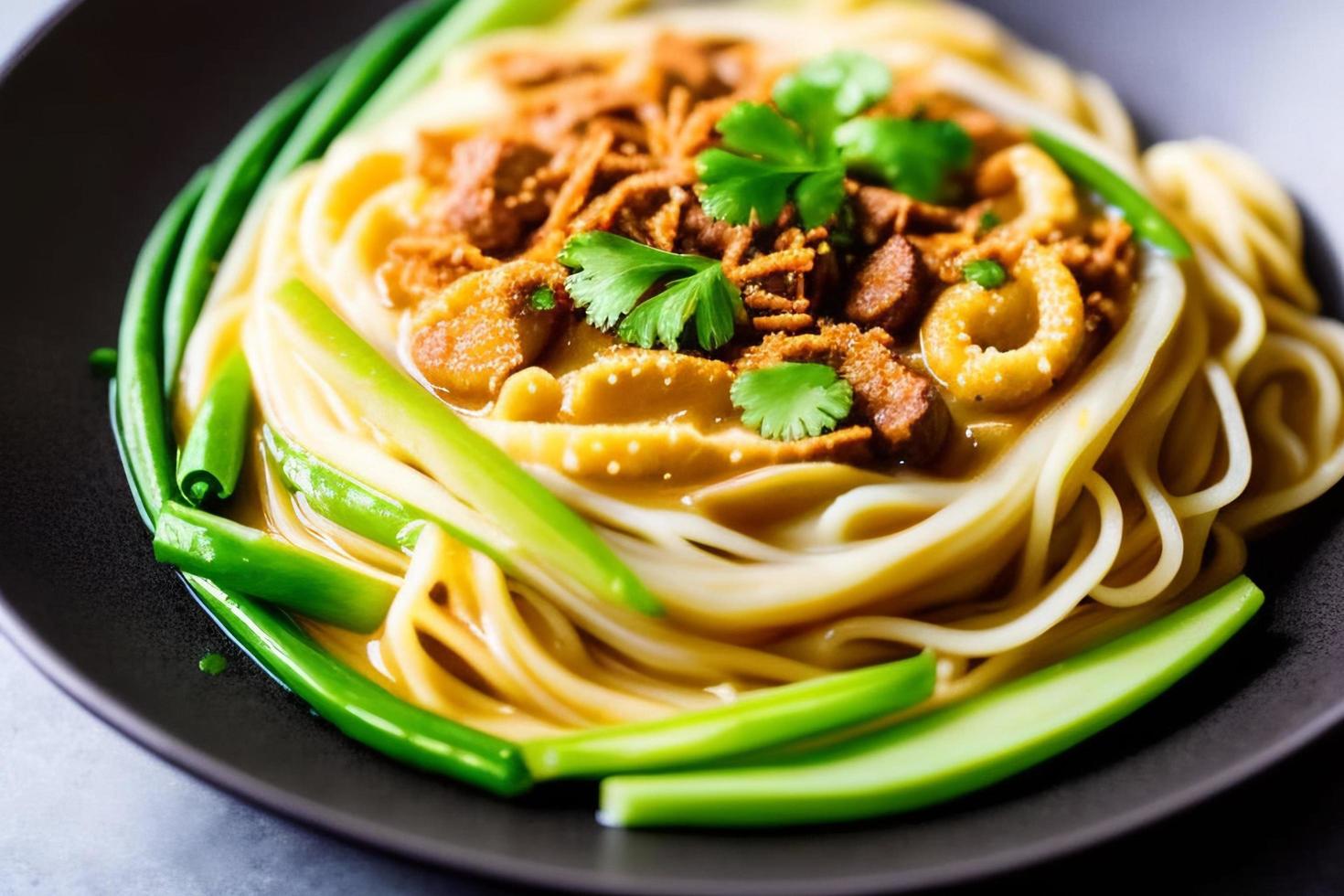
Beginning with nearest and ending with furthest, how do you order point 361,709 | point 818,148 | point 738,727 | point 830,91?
point 738,727, point 361,709, point 818,148, point 830,91

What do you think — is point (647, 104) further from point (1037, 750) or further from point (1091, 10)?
point (1037, 750)

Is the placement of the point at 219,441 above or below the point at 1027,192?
below

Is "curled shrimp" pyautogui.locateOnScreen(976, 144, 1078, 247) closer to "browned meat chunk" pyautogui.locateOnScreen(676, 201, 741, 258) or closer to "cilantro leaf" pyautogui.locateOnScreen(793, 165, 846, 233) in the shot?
"cilantro leaf" pyautogui.locateOnScreen(793, 165, 846, 233)

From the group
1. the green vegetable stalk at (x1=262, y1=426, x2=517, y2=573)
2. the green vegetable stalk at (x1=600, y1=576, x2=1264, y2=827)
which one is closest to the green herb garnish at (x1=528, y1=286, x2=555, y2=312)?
the green vegetable stalk at (x1=262, y1=426, x2=517, y2=573)

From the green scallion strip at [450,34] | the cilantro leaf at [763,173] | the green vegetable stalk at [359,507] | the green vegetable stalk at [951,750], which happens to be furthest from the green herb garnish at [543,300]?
the green scallion strip at [450,34]

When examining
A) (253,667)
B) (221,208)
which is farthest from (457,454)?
(221,208)

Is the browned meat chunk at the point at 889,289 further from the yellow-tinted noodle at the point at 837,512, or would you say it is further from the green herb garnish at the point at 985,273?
the yellow-tinted noodle at the point at 837,512

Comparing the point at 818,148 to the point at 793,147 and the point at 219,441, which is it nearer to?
the point at 793,147
